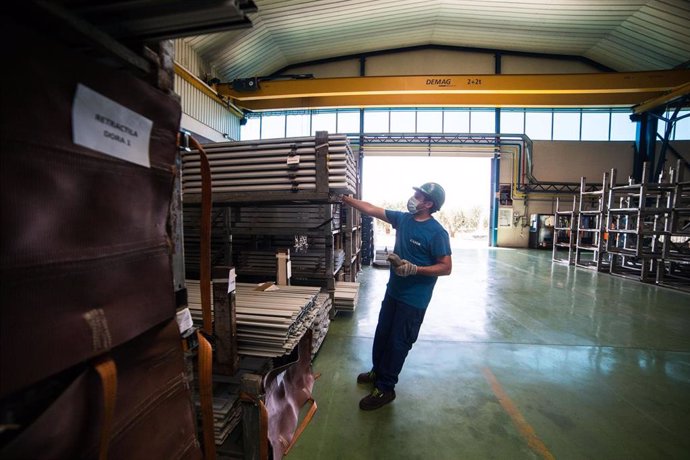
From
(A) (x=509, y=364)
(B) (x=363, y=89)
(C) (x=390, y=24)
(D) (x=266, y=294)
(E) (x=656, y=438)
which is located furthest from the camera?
(C) (x=390, y=24)

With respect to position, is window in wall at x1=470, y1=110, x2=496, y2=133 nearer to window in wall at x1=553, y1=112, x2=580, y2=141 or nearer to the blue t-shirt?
window in wall at x1=553, y1=112, x2=580, y2=141

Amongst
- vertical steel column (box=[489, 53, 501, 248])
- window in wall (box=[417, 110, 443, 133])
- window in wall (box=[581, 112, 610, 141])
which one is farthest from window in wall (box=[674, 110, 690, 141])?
window in wall (box=[417, 110, 443, 133])

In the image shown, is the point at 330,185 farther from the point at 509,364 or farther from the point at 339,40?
the point at 339,40

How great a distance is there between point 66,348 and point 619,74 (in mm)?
12139

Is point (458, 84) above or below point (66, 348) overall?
above

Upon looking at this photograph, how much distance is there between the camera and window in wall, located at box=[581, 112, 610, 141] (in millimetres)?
14633

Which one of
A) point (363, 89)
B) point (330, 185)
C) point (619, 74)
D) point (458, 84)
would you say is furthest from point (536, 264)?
point (330, 185)

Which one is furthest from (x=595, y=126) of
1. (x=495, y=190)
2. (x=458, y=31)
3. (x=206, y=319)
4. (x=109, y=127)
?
(x=109, y=127)

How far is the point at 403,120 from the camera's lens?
49.4 feet

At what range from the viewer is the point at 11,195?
59 centimetres

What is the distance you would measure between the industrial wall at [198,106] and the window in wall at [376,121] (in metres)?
6.74

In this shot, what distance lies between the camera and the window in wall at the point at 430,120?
15.0m

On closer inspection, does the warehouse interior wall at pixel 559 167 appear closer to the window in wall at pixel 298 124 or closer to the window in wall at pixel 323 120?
the window in wall at pixel 323 120

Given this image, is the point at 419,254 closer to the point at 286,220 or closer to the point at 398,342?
the point at 398,342
